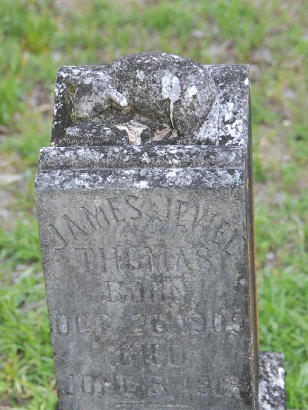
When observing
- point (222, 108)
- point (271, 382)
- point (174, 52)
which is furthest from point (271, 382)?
point (174, 52)

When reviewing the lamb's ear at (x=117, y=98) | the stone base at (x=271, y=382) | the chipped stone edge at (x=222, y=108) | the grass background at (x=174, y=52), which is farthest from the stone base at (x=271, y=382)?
the lamb's ear at (x=117, y=98)

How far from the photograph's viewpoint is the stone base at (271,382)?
310 centimetres

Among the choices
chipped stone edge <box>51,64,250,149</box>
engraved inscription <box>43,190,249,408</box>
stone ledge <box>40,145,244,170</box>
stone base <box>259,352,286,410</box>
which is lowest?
stone base <box>259,352,286,410</box>

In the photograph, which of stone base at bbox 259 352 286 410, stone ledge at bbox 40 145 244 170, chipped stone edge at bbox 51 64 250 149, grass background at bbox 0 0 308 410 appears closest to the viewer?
stone ledge at bbox 40 145 244 170

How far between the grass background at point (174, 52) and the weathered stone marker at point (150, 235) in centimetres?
83

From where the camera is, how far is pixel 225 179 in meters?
2.41

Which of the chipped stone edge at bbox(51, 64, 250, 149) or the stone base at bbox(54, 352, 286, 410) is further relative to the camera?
the stone base at bbox(54, 352, 286, 410)

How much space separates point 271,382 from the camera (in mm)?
3186

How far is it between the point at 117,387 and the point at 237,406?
1.33 ft

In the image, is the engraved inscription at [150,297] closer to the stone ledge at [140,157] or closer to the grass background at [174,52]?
the stone ledge at [140,157]

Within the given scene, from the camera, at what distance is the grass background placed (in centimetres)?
383

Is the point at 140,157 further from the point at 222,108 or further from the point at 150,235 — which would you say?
the point at 222,108

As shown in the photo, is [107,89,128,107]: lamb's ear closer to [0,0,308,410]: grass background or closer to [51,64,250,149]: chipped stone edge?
[51,64,250,149]: chipped stone edge

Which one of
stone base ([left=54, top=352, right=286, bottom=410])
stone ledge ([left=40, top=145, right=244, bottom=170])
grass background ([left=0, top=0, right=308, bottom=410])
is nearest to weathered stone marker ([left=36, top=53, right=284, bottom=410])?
stone ledge ([left=40, top=145, right=244, bottom=170])
